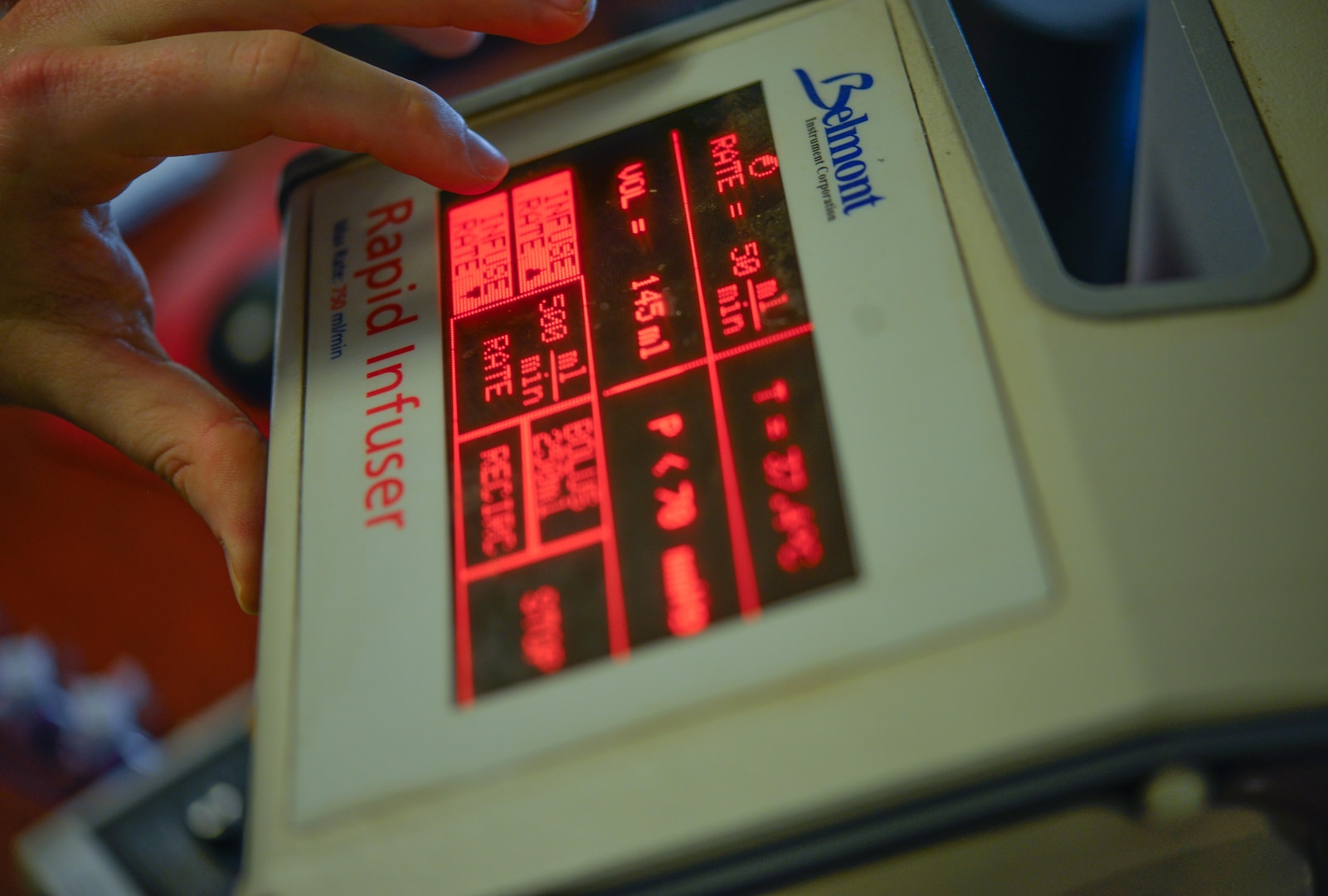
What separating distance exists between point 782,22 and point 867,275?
A: 0.73ft

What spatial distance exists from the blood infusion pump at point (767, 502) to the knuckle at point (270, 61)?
13 centimetres

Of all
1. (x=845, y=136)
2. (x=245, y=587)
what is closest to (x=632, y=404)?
(x=845, y=136)

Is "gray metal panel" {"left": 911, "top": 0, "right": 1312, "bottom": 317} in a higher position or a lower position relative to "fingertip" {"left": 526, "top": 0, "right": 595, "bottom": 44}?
lower

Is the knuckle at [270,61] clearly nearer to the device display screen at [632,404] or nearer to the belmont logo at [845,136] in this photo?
the device display screen at [632,404]

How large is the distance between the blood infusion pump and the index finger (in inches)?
4.4

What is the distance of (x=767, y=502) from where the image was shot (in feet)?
1.42

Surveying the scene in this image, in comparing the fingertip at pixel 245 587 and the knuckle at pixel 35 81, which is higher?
the knuckle at pixel 35 81

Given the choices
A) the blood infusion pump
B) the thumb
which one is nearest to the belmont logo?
the blood infusion pump

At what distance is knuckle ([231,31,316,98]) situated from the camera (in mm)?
547

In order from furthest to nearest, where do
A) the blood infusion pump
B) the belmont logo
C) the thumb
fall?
the thumb < the belmont logo < the blood infusion pump

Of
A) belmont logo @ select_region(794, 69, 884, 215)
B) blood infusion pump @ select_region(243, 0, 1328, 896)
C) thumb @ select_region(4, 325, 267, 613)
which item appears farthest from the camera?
thumb @ select_region(4, 325, 267, 613)

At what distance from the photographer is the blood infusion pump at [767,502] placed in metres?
0.37

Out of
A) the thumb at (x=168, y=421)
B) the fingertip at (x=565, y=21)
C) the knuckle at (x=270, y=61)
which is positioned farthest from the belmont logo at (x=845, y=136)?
the thumb at (x=168, y=421)

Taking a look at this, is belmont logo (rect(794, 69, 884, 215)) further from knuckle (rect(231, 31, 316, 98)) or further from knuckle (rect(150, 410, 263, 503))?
knuckle (rect(150, 410, 263, 503))
